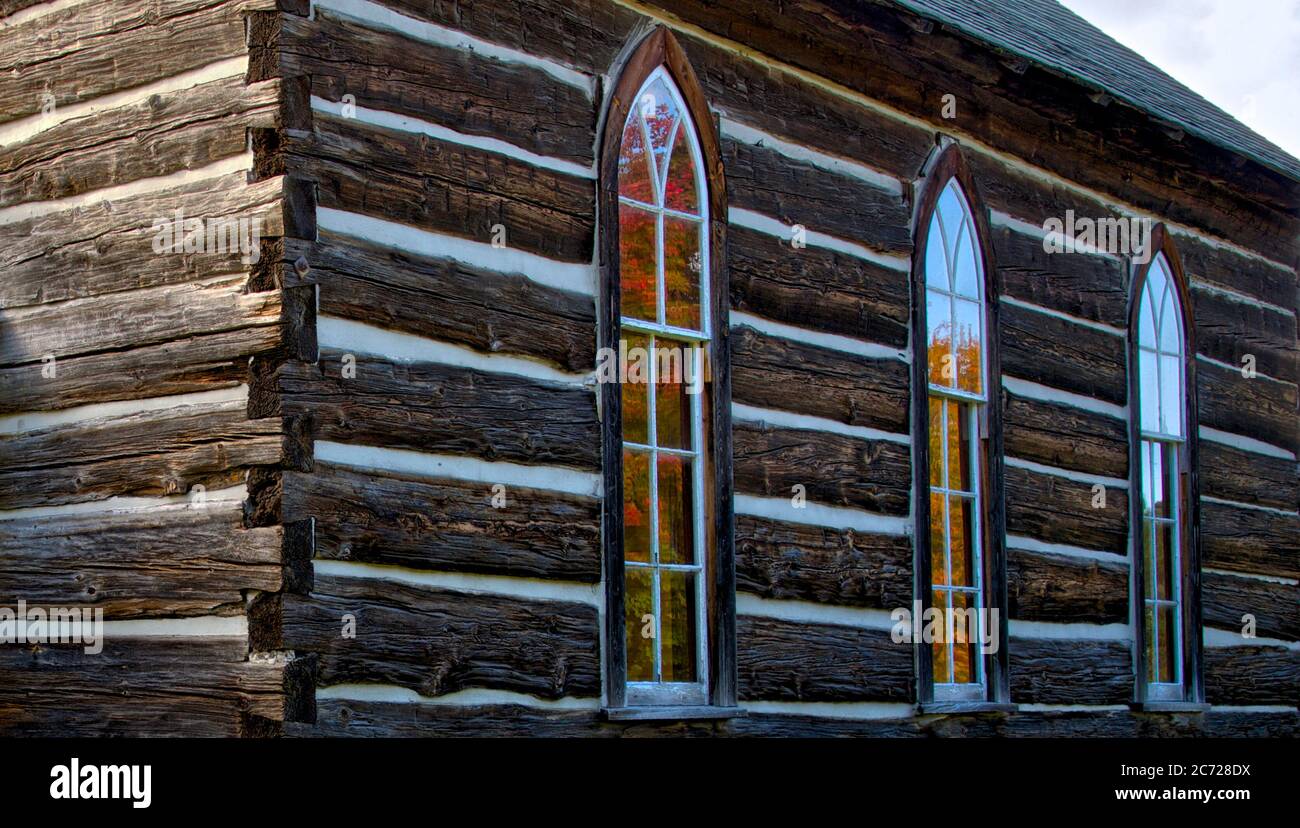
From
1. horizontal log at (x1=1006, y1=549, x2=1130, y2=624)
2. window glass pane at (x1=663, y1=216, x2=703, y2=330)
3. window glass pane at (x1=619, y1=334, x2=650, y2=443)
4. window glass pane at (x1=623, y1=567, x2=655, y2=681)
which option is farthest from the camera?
horizontal log at (x1=1006, y1=549, x2=1130, y2=624)

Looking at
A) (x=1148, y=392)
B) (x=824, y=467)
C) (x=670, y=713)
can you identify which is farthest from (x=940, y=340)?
(x=670, y=713)

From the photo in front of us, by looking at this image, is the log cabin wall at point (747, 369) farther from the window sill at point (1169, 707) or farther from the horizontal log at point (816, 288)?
the window sill at point (1169, 707)

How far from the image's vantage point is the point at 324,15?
25.1ft

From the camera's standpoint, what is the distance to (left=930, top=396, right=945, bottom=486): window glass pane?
11.2 meters

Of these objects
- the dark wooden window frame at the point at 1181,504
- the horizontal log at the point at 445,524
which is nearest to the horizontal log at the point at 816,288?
the horizontal log at the point at 445,524

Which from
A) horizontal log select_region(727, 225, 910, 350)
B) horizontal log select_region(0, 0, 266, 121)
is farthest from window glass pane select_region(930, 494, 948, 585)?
horizontal log select_region(0, 0, 266, 121)

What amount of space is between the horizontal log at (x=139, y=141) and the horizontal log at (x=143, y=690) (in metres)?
2.12

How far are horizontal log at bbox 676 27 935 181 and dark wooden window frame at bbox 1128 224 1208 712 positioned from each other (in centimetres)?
294

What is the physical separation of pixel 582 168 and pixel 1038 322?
4632mm

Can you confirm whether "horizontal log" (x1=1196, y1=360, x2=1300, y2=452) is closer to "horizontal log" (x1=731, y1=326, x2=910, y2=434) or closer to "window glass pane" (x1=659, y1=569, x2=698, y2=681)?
"horizontal log" (x1=731, y1=326, x2=910, y2=434)

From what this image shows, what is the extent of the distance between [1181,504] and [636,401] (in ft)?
20.2
